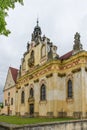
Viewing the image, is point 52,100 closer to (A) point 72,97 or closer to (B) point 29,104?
(A) point 72,97

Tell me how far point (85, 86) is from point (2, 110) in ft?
94.8

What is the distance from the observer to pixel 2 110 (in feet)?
167

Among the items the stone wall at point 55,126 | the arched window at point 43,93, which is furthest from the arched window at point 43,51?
the stone wall at point 55,126

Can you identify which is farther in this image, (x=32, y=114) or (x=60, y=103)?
(x=32, y=114)

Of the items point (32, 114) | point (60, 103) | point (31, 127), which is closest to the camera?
point (31, 127)

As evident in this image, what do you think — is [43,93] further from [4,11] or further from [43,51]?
[4,11]

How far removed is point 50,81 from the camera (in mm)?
30516

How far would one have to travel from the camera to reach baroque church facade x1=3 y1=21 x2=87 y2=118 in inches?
1055

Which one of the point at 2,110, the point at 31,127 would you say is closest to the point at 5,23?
the point at 31,127

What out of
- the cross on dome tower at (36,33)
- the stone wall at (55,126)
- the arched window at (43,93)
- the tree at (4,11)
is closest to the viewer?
the tree at (4,11)

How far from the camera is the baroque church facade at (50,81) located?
87.9ft

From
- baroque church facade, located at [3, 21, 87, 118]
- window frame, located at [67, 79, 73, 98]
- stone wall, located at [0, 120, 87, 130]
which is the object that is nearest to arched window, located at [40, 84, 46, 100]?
baroque church facade, located at [3, 21, 87, 118]

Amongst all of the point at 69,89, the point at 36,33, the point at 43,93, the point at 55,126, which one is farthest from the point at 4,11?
the point at 36,33

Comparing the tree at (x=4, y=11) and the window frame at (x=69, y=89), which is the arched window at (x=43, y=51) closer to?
the window frame at (x=69, y=89)
